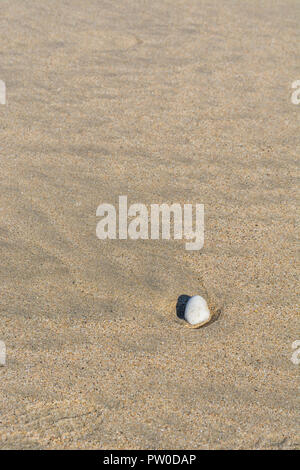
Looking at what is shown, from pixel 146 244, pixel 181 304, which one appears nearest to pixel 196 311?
pixel 181 304

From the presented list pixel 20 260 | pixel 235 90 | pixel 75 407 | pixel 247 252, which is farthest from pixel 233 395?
pixel 235 90

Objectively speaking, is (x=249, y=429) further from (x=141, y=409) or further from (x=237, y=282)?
(x=237, y=282)

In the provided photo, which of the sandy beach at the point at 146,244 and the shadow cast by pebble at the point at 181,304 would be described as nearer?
the sandy beach at the point at 146,244

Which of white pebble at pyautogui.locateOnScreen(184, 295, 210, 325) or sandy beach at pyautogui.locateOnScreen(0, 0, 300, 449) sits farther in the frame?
white pebble at pyautogui.locateOnScreen(184, 295, 210, 325)

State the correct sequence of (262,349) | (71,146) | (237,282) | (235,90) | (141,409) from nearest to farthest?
(141,409), (262,349), (237,282), (71,146), (235,90)

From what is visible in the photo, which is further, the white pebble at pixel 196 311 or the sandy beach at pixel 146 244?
the white pebble at pixel 196 311
